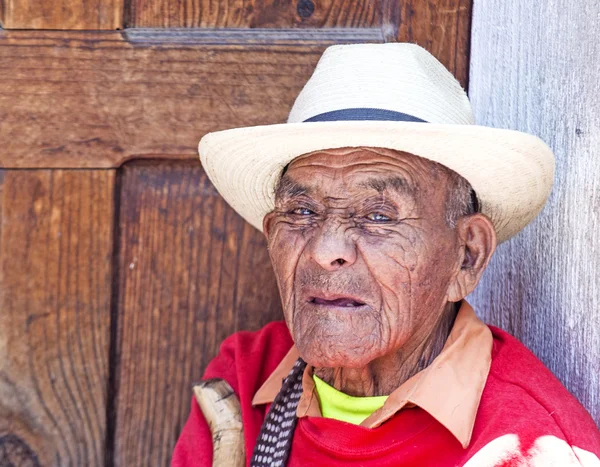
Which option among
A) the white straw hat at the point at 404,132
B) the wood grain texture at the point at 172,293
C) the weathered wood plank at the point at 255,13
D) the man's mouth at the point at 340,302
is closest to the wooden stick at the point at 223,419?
the wood grain texture at the point at 172,293

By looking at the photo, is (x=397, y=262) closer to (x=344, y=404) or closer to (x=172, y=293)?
(x=344, y=404)

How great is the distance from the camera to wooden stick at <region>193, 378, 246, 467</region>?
6.67ft

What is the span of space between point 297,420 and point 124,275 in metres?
0.68

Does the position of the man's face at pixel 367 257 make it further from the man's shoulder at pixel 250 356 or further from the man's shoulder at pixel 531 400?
the man's shoulder at pixel 250 356

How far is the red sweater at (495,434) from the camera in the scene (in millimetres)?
1554

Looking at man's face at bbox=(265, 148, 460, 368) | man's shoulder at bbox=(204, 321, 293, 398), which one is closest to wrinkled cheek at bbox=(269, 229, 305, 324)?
man's face at bbox=(265, 148, 460, 368)

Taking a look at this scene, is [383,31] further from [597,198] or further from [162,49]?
[597,198]

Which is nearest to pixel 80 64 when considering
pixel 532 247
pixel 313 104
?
pixel 313 104

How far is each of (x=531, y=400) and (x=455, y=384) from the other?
0.15 meters

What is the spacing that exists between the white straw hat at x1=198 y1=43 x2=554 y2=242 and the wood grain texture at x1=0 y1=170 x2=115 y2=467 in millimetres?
492

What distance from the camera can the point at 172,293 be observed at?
234 centimetres

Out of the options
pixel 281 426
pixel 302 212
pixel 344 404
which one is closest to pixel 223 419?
pixel 281 426

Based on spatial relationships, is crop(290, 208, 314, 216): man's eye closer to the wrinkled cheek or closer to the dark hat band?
the wrinkled cheek

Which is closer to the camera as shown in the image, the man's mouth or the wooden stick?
the man's mouth
